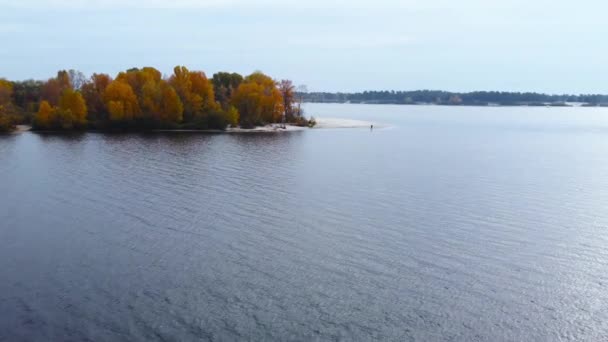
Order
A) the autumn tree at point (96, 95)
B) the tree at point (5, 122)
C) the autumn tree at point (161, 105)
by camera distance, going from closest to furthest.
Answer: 1. the tree at point (5, 122)
2. the autumn tree at point (161, 105)
3. the autumn tree at point (96, 95)

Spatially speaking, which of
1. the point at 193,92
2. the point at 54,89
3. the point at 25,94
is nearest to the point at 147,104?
the point at 193,92

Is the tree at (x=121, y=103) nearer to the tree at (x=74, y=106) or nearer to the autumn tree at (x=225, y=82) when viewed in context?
the tree at (x=74, y=106)

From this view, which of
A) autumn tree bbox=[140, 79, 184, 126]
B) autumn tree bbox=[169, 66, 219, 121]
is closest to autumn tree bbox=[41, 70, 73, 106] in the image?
autumn tree bbox=[140, 79, 184, 126]

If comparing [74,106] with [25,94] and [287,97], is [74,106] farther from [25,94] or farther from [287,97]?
[287,97]

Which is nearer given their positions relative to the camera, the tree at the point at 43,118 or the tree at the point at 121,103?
the tree at the point at 43,118

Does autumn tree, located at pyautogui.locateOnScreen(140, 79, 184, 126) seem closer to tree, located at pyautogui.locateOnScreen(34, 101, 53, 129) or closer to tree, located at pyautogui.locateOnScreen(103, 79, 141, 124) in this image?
tree, located at pyautogui.locateOnScreen(103, 79, 141, 124)

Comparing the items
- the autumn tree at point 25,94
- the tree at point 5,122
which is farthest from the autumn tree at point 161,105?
the autumn tree at point 25,94
